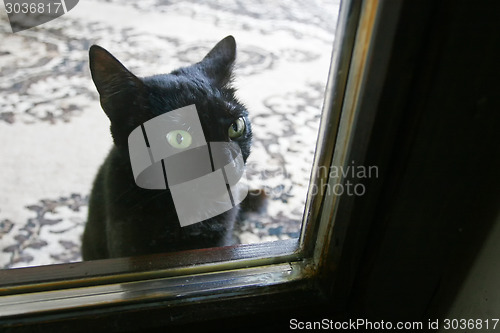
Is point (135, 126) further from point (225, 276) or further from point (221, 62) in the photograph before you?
point (225, 276)

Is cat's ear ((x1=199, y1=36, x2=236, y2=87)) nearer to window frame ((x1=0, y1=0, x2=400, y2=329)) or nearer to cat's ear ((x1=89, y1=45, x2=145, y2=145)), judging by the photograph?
cat's ear ((x1=89, y1=45, x2=145, y2=145))

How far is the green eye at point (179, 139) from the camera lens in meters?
0.79

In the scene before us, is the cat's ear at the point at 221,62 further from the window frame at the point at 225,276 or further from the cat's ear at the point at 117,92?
the window frame at the point at 225,276

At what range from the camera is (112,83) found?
2.40 feet

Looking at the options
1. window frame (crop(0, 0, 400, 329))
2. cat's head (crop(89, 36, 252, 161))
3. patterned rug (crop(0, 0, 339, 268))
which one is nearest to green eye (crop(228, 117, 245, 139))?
cat's head (crop(89, 36, 252, 161))

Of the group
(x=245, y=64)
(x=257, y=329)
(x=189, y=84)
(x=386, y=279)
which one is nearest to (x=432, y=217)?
(x=386, y=279)

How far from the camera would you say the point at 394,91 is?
34 cm

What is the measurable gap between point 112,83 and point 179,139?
0.52 ft

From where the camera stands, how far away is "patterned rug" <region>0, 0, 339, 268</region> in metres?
0.91

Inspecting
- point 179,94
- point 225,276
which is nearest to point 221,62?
point 179,94

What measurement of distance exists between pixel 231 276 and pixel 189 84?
18.2 inches

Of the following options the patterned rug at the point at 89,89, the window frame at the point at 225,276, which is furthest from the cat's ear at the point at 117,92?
the window frame at the point at 225,276

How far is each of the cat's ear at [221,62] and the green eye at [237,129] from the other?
0.09m

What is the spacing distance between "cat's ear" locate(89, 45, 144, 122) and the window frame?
1.09 feet
